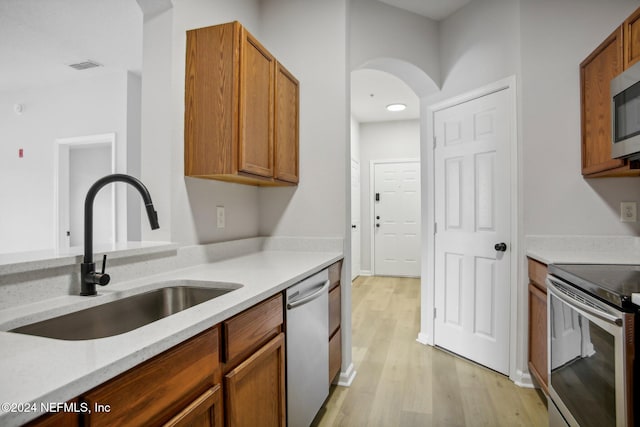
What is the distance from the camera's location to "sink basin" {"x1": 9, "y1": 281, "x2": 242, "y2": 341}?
3.32 feet

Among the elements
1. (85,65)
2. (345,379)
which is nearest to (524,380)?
(345,379)

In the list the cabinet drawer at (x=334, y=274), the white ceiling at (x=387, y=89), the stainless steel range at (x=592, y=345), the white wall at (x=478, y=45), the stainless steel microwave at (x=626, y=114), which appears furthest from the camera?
the white ceiling at (x=387, y=89)

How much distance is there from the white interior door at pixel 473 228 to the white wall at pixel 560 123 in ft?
0.55

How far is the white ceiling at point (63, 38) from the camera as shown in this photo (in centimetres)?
267

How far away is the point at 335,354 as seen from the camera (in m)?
2.11

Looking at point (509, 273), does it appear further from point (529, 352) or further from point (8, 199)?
point (8, 199)

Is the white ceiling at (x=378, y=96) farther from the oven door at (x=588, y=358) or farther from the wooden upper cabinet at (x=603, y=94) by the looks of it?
the oven door at (x=588, y=358)

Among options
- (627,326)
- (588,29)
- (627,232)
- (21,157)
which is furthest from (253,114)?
(21,157)

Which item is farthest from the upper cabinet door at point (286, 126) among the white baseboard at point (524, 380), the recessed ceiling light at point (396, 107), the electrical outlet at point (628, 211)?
the recessed ceiling light at point (396, 107)

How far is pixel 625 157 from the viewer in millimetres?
1681

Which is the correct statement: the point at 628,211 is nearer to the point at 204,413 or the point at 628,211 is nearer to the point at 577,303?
the point at 577,303

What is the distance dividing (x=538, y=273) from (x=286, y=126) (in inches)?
68.7

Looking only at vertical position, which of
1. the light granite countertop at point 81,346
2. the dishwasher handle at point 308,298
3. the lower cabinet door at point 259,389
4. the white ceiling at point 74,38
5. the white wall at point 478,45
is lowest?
the lower cabinet door at point 259,389

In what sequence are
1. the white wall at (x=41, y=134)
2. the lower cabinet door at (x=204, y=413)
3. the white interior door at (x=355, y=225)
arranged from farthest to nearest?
the white interior door at (x=355, y=225)
the white wall at (x=41, y=134)
the lower cabinet door at (x=204, y=413)
